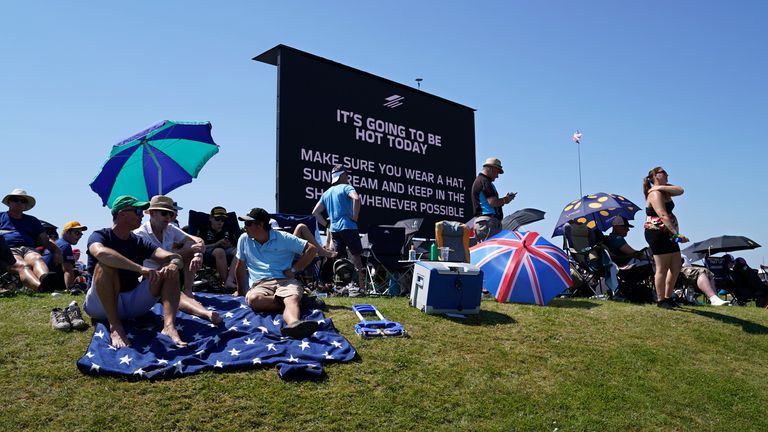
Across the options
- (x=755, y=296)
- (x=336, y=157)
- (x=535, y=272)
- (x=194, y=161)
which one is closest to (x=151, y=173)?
(x=194, y=161)

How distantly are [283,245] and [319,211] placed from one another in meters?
3.07

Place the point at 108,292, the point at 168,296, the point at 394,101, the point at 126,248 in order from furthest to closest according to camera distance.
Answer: the point at 394,101, the point at 126,248, the point at 168,296, the point at 108,292

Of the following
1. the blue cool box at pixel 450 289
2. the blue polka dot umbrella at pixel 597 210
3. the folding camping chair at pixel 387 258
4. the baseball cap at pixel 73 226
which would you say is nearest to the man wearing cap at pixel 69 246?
the baseball cap at pixel 73 226

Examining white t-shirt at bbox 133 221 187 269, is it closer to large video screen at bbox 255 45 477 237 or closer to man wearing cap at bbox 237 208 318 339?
man wearing cap at bbox 237 208 318 339

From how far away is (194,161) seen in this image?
1043 centimetres

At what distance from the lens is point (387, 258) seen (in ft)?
31.4

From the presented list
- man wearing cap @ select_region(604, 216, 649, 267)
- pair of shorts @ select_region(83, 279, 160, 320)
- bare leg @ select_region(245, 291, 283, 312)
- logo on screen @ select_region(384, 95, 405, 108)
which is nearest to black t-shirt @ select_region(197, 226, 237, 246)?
bare leg @ select_region(245, 291, 283, 312)

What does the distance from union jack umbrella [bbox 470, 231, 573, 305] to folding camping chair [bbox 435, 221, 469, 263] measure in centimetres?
73

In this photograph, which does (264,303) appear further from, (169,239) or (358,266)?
(358,266)

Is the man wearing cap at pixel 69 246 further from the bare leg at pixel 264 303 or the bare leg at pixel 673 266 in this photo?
the bare leg at pixel 673 266

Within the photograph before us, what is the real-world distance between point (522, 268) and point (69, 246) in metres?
7.17

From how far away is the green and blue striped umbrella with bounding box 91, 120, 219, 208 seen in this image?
32.2 feet

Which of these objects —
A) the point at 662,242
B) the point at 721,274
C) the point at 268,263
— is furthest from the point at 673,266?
the point at 721,274

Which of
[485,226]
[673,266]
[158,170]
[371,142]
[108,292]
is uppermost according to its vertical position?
[371,142]
